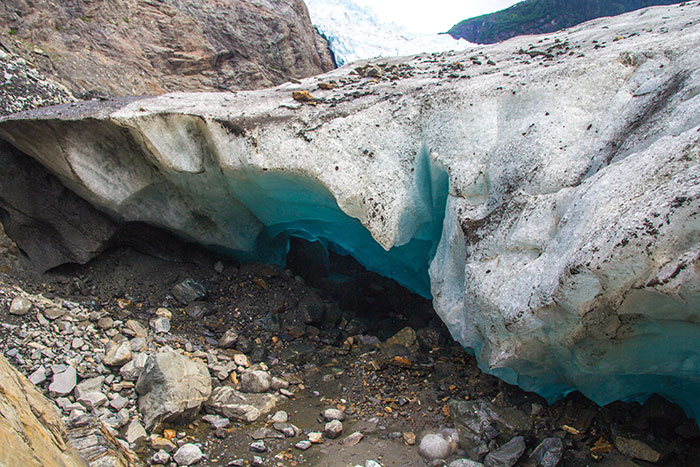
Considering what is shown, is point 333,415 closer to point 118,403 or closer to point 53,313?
point 118,403

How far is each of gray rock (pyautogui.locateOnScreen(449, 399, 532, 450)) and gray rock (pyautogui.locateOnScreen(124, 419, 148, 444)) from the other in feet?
6.25

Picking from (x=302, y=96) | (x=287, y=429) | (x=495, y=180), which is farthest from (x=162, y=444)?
(x=302, y=96)

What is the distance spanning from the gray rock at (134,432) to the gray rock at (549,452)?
226cm

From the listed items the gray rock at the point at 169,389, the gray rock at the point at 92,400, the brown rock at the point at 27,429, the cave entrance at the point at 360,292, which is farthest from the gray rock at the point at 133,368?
the cave entrance at the point at 360,292

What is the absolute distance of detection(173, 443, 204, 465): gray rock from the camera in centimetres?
260

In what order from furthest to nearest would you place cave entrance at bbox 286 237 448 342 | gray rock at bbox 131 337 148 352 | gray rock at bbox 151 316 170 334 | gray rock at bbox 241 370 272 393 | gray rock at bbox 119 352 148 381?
cave entrance at bbox 286 237 448 342 < gray rock at bbox 151 316 170 334 < gray rock at bbox 131 337 148 352 < gray rock at bbox 241 370 272 393 < gray rock at bbox 119 352 148 381

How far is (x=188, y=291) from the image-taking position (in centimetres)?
443

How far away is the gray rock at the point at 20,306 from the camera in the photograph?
3.46 metres

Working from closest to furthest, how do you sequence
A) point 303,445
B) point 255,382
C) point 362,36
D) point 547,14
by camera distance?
1. point 303,445
2. point 255,382
3. point 547,14
4. point 362,36

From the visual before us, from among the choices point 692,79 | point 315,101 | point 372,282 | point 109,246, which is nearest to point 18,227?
point 109,246

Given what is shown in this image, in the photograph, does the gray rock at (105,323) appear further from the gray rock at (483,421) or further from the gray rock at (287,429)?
the gray rock at (483,421)

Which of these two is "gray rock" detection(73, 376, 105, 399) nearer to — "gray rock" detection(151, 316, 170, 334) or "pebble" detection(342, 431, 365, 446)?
"gray rock" detection(151, 316, 170, 334)

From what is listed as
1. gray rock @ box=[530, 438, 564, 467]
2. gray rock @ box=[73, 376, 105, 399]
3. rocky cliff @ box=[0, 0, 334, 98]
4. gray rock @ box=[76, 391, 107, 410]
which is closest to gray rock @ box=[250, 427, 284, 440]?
gray rock @ box=[76, 391, 107, 410]

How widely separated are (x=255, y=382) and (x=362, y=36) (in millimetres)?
12861
